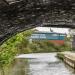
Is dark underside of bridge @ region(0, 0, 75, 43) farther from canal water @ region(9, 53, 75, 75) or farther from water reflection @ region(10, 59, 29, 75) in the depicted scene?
water reflection @ region(10, 59, 29, 75)

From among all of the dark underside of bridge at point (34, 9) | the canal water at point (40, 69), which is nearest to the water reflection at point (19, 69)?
the canal water at point (40, 69)

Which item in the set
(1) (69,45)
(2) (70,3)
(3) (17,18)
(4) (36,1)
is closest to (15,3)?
(4) (36,1)

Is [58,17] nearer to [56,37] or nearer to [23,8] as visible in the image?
[23,8]

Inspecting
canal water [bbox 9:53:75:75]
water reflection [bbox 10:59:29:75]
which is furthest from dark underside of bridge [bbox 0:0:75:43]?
water reflection [bbox 10:59:29:75]

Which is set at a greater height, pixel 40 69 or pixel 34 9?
pixel 34 9

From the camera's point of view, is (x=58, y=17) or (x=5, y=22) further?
(x=58, y=17)

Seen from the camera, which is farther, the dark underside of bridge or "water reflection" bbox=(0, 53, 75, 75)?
"water reflection" bbox=(0, 53, 75, 75)

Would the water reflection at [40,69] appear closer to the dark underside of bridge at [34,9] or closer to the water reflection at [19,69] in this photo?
the water reflection at [19,69]

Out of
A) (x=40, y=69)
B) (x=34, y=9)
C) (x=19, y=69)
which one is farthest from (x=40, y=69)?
(x=34, y=9)

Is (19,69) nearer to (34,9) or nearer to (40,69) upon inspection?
(40,69)

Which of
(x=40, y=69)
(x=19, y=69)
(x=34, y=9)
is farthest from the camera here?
(x=40, y=69)

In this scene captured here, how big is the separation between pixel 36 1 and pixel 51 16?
95 centimetres

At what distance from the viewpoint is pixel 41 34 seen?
3869 cm

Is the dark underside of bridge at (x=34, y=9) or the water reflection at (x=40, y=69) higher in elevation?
the dark underside of bridge at (x=34, y=9)
